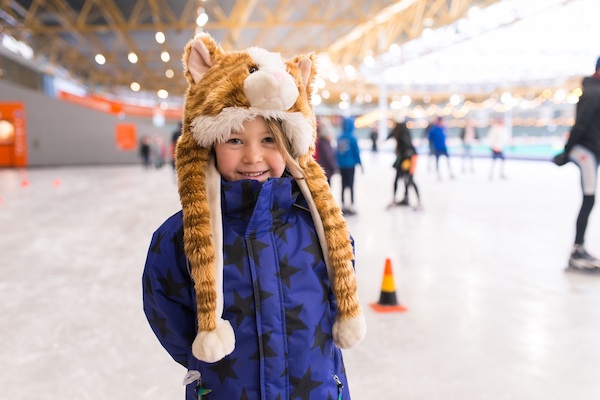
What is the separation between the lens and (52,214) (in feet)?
23.4

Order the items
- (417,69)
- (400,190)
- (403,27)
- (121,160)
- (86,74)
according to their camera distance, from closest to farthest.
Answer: (400,190)
(403,27)
(121,160)
(417,69)
(86,74)

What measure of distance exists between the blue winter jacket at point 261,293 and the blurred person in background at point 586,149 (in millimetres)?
3323

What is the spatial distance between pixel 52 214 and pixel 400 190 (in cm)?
630

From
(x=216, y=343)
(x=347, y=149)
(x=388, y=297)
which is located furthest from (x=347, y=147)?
(x=216, y=343)

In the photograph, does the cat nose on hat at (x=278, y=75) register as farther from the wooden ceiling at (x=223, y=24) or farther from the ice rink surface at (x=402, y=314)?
the wooden ceiling at (x=223, y=24)

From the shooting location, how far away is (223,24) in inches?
653

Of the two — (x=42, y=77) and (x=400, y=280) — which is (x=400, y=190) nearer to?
(x=400, y=280)

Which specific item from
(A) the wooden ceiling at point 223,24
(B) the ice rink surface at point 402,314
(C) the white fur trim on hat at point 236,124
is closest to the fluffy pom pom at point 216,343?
(C) the white fur trim on hat at point 236,124

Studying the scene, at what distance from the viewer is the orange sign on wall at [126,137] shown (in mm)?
23203

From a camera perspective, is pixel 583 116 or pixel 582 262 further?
pixel 582 262

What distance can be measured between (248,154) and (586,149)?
138 inches

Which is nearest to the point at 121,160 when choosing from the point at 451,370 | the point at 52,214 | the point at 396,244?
the point at 52,214

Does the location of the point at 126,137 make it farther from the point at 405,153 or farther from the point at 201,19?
the point at 405,153

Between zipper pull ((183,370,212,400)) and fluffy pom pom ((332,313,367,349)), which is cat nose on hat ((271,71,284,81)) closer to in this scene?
fluffy pom pom ((332,313,367,349))
